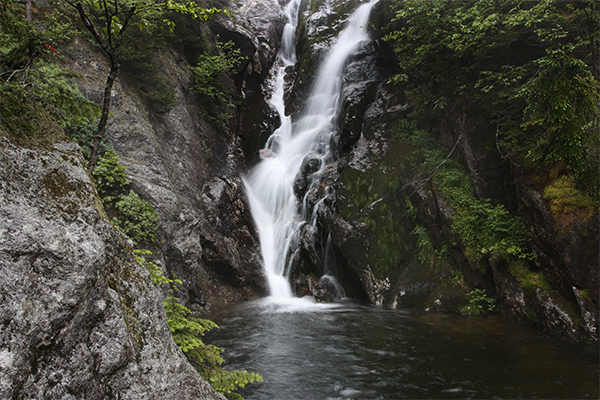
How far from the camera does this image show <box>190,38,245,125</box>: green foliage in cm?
1410

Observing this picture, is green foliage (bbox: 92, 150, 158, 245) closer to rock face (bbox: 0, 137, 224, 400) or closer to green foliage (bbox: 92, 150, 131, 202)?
green foliage (bbox: 92, 150, 131, 202)

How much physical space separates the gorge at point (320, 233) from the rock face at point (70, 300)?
0.5 inches

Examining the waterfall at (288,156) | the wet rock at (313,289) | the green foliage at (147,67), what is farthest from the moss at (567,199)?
the green foliage at (147,67)

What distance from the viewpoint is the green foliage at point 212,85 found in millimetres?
14102

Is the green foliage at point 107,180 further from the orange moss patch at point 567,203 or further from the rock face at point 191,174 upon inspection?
the orange moss patch at point 567,203

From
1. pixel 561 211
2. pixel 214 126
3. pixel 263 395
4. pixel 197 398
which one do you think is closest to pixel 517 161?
pixel 561 211

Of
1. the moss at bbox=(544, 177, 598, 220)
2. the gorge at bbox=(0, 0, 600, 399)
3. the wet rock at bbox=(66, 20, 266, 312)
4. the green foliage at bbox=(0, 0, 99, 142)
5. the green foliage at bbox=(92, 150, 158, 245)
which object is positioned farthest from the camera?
the wet rock at bbox=(66, 20, 266, 312)

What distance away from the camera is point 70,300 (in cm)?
192

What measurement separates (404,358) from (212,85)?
46.5 ft

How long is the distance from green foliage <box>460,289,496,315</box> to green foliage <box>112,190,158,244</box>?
9400mm

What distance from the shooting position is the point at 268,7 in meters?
23.1

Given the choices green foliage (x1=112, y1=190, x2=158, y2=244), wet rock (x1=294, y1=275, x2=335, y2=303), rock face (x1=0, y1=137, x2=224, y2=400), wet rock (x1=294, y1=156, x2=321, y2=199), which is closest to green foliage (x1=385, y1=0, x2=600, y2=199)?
wet rock (x1=294, y1=156, x2=321, y2=199)

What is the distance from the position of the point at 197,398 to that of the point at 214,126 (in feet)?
45.8

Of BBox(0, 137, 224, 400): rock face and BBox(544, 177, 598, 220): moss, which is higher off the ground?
BBox(544, 177, 598, 220): moss
